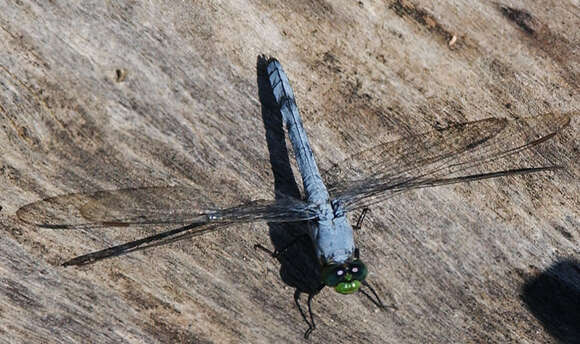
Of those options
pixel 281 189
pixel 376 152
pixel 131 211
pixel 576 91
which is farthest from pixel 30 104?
pixel 576 91

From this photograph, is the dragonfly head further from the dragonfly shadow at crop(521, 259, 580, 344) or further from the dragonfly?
the dragonfly shadow at crop(521, 259, 580, 344)

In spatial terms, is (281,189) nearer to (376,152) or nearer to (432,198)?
(376,152)

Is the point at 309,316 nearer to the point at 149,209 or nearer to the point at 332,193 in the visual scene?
the point at 332,193

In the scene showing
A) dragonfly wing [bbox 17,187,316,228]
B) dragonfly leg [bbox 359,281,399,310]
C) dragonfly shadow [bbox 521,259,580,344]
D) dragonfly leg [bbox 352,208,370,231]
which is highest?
dragonfly shadow [bbox 521,259,580,344]

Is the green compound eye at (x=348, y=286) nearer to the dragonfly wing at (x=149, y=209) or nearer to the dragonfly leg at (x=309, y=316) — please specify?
the dragonfly leg at (x=309, y=316)

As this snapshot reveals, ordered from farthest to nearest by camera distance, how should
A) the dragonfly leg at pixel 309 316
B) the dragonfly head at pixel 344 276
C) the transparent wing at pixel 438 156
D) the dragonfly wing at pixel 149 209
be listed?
1. the transparent wing at pixel 438 156
2. the dragonfly leg at pixel 309 316
3. the dragonfly head at pixel 344 276
4. the dragonfly wing at pixel 149 209

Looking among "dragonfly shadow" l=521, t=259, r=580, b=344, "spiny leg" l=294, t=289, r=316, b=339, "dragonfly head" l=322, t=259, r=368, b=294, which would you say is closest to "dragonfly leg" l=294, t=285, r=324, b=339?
"spiny leg" l=294, t=289, r=316, b=339

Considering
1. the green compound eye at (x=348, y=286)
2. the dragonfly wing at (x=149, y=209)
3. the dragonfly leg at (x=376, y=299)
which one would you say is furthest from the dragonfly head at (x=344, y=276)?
the dragonfly wing at (x=149, y=209)

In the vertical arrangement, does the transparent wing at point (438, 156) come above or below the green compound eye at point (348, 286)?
above

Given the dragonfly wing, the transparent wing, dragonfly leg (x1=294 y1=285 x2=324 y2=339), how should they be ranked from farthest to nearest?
the transparent wing < dragonfly leg (x1=294 y1=285 x2=324 y2=339) < the dragonfly wing
